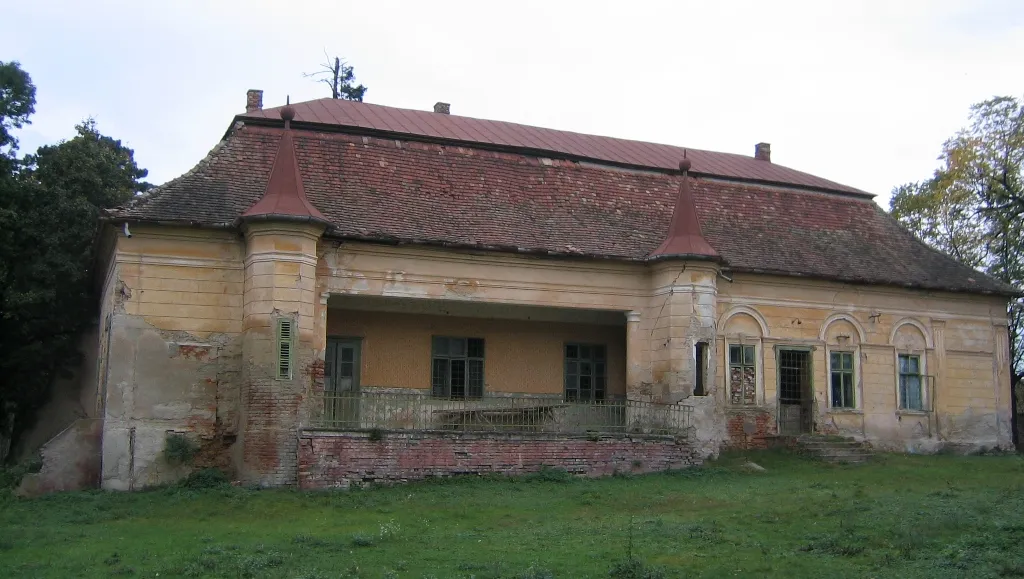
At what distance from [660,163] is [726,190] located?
188cm

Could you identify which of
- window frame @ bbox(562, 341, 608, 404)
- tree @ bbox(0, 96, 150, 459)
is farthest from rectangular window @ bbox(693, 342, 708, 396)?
tree @ bbox(0, 96, 150, 459)

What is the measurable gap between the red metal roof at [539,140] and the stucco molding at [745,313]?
14.7ft

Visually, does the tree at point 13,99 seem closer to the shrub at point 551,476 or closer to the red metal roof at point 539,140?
the red metal roof at point 539,140

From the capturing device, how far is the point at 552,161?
25.6m

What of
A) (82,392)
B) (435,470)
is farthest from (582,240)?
(82,392)

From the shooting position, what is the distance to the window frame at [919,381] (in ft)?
84.2

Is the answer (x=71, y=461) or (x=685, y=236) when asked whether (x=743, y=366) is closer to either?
(x=685, y=236)

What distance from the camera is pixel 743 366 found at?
2419cm

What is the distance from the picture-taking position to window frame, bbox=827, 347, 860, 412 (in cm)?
2491

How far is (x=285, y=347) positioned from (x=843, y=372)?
45.7 feet

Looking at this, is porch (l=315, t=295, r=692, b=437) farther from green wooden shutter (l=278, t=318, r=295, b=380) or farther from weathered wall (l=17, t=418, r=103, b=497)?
weathered wall (l=17, t=418, r=103, b=497)

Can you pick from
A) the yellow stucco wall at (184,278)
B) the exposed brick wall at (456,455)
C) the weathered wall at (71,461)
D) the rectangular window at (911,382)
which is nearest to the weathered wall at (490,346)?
the yellow stucco wall at (184,278)

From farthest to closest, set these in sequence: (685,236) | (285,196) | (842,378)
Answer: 1. (842,378)
2. (685,236)
3. (285,196)

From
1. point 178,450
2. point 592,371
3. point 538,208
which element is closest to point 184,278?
point 178,450
